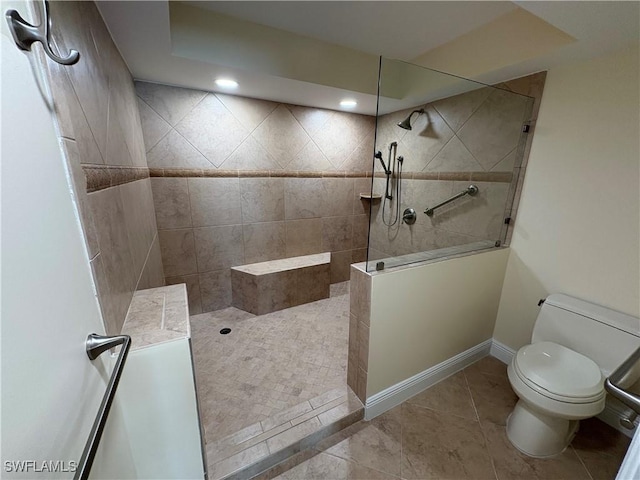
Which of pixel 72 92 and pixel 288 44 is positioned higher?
pixel 288 44

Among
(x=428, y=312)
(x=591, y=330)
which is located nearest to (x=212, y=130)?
(x=428, y=312)

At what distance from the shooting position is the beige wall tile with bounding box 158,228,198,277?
2256 mm

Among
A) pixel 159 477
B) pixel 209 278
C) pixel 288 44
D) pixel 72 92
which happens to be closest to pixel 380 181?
pixel 288 44

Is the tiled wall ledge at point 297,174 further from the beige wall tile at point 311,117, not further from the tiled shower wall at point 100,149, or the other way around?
the tiled shower wall at point 100,149

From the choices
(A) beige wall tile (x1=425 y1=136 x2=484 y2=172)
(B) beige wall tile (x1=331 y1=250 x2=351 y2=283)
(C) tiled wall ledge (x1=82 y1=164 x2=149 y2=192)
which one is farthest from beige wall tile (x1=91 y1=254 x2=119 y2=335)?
(B) beige wall tile (x1=331 y1=250 x2=351 y2=283)

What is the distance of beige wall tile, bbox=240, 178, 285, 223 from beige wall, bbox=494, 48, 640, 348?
206cm

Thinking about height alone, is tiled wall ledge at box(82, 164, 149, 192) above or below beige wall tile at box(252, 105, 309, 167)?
below

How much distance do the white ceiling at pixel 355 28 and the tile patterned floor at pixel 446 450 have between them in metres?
2.09

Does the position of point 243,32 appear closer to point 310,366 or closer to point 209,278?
point 209,278

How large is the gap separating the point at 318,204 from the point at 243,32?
1631mm

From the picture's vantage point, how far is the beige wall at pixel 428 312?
1.44m

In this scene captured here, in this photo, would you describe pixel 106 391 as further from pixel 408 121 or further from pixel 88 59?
pixel 408 121

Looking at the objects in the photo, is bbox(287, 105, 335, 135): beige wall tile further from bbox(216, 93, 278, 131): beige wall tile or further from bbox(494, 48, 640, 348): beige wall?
bbox(494, 48, 640, 348): beige wall

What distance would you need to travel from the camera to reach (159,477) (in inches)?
36.1
